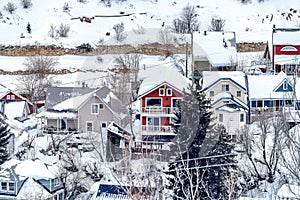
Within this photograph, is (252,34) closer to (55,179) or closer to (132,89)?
(132,89)

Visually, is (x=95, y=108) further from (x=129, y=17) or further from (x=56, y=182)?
(x=129, y=17)

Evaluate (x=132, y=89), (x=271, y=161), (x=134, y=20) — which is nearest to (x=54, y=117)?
(x=132, y=89)

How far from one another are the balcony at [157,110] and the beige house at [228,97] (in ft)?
1.83

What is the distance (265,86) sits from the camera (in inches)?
331

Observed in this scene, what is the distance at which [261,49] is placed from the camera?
12492 millimetres

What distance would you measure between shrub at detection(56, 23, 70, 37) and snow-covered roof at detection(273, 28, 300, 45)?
4.36m

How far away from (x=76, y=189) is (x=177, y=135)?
124 centimetres

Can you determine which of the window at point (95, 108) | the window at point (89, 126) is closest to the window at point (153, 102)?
the window at point (95, 108)

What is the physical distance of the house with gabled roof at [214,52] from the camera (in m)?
9.63

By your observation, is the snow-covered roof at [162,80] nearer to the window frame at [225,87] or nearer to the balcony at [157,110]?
the balcony at [157,110]

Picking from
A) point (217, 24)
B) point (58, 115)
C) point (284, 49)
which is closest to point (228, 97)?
point (58, 115)

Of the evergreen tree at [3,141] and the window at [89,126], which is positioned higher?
the window at [89,126]

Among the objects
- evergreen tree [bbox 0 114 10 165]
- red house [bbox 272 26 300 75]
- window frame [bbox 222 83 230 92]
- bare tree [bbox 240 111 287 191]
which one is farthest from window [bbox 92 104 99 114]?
red house [bbox 272 26 300 75]

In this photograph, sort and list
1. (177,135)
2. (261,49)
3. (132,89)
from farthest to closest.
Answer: (261,49), (132,89), (177,135)
